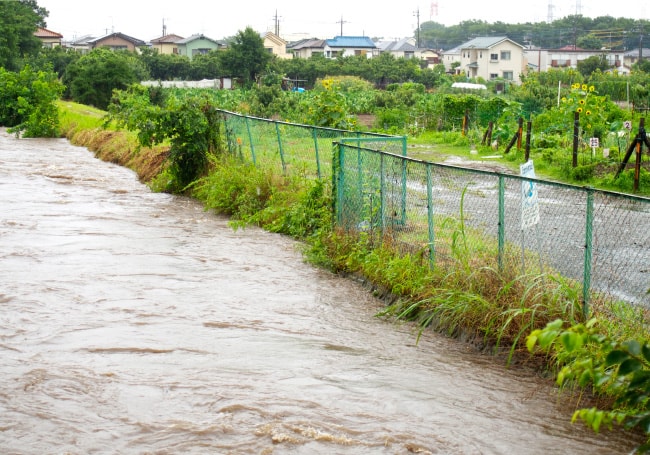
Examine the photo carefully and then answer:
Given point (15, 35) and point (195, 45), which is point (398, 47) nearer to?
point (195, 45)

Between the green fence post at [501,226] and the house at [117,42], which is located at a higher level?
the house at [117,42]

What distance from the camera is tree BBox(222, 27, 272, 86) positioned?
253 feet

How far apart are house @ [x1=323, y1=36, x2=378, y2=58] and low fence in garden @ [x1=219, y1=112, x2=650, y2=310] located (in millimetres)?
106040

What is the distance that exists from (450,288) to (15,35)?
185 feet

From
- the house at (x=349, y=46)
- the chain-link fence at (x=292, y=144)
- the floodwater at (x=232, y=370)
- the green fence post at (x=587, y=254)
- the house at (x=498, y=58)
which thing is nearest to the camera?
the floodwater at (x=232, y=370)

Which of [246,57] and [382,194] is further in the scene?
[246,57]

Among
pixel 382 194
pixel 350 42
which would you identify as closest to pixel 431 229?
pixel 382 194

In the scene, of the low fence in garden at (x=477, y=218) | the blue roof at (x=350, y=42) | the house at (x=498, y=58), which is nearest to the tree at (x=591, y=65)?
the house at (x=498, y=58)

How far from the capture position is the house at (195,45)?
358ft

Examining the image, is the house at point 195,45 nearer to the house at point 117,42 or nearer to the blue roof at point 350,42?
the house at point 117,42

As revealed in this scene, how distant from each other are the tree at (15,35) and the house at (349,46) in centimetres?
5776

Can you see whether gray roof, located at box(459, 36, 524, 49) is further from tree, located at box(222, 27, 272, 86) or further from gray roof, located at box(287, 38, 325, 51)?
tree, located at box(222, 27, 272, 86)

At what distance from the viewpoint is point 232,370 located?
7.70 m

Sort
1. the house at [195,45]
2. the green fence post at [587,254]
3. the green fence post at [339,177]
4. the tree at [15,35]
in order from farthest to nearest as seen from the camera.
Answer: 1. the house at [195,45]
2. the tree at [15,35]
3. the green fence post at [339,177]
4. the green fence post at [587,254]
